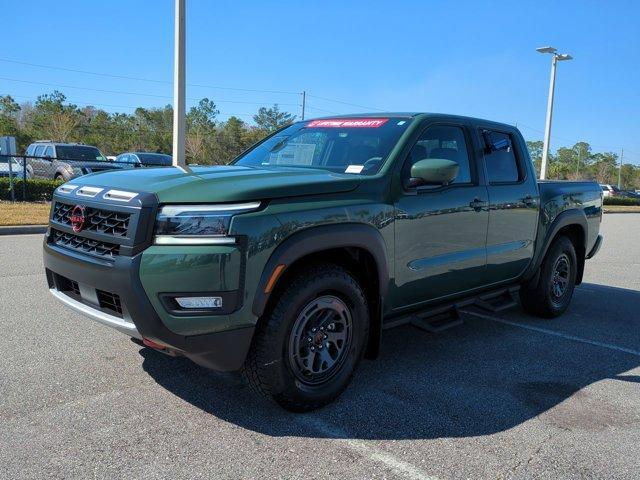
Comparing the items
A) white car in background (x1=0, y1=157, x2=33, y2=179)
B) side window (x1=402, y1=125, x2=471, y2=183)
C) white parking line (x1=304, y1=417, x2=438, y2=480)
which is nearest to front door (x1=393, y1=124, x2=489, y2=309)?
side window (x1=402, y1=125, x2=471, y2=183)

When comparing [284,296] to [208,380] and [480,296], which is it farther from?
[480,296]

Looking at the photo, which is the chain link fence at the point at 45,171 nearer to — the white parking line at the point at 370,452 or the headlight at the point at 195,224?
the headlight at the point at 195,224

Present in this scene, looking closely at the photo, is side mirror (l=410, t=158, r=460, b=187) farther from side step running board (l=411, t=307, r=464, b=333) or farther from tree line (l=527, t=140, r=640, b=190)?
tree line (l=527, t=140, r=640, b=190)

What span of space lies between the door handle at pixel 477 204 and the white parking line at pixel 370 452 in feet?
6.95

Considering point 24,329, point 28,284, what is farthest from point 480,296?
point 28,284

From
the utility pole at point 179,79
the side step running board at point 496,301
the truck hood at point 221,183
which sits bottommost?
the side step running board at point 496,301

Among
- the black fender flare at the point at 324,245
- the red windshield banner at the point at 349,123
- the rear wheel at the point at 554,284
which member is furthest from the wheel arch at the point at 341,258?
the rear wheel at the point at 554,284

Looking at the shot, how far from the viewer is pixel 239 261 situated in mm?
2844

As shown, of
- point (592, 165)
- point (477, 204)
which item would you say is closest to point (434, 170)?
point (477, 204)

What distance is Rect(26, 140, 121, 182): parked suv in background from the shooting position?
17952 millimetres

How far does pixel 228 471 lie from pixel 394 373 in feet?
5.66

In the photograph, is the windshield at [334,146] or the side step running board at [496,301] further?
the side step running board at [496,301]

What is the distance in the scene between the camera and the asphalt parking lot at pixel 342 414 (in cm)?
280

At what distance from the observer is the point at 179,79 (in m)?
13.5
